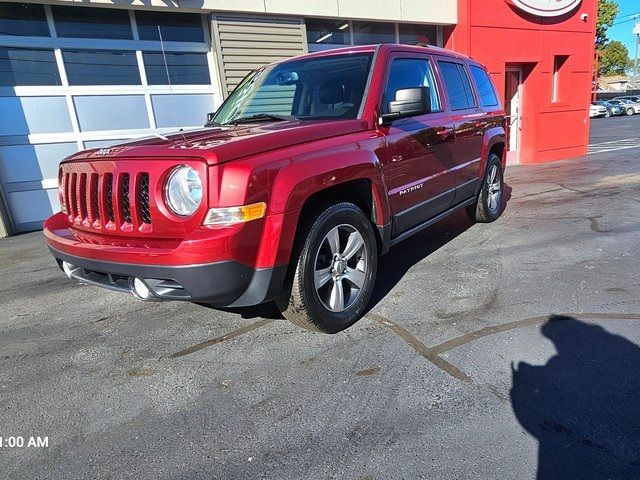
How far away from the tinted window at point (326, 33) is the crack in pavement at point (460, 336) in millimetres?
7528

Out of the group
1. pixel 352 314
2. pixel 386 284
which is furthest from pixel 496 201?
pixel 352 314

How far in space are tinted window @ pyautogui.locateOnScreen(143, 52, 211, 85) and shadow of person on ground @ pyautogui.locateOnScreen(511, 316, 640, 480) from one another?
7522mm

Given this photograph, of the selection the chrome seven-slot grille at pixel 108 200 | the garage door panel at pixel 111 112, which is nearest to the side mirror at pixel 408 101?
the chrome seven-slot grille at pixel 108 200

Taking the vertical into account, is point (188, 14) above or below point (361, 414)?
above

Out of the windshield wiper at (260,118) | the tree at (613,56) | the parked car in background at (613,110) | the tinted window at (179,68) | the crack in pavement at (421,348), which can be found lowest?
the parked car in background at (613,110)

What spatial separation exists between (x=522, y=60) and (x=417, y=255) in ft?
29.0

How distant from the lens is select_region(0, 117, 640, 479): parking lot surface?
6.61 ft

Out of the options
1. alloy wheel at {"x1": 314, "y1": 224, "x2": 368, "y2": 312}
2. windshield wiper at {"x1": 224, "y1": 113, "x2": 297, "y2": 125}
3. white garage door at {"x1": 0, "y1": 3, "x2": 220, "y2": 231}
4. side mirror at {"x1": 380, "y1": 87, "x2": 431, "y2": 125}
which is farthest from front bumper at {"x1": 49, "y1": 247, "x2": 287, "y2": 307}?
white garage door at {"x1": 0, "y1": 3, "x2": 220, "y2": 231}

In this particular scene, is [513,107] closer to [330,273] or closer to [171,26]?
[171,26]

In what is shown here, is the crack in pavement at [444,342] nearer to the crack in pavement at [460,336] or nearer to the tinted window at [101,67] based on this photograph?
the crack in pavement at [460,336]

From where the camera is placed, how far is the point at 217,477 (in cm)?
195

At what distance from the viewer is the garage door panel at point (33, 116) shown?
23.2 ft

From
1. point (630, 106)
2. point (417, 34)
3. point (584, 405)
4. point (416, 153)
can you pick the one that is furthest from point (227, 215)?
point (630, 106)

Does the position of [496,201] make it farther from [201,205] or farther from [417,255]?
[201,205]
